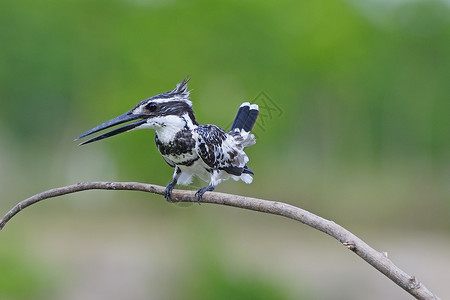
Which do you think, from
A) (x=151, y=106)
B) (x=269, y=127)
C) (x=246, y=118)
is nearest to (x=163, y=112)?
(x=151, y=106)

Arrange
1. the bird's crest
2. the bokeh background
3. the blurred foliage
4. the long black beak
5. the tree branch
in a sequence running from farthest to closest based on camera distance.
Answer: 1. the bokeh background
2. the blurred foliage
3. the bird's crest
4. the long black beak
5. the tree branch

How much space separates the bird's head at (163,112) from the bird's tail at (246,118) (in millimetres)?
274

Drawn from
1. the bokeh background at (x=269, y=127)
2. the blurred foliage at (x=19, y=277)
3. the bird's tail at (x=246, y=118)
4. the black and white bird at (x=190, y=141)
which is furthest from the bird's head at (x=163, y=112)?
the bokeh background at (x=269, y=127)

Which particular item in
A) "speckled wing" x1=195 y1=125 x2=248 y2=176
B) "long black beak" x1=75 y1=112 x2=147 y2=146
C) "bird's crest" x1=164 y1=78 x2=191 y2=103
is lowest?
Result: "long black beak" x1=75 y1=112 x2=147 y2=146

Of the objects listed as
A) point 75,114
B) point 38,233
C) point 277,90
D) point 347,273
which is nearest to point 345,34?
point 277,90

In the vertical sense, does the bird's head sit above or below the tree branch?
above

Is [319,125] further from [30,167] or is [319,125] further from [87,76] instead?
[30,167]

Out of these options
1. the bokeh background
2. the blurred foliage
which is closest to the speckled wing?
the blurred foliage

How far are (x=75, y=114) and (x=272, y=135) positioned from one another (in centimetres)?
526

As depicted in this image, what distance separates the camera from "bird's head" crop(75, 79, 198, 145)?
6.43 ft

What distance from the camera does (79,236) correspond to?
17.8 metres

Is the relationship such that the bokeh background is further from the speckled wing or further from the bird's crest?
the bird's crest

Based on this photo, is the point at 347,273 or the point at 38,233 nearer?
the point at 347,273

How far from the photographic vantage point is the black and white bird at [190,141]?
2057mm
